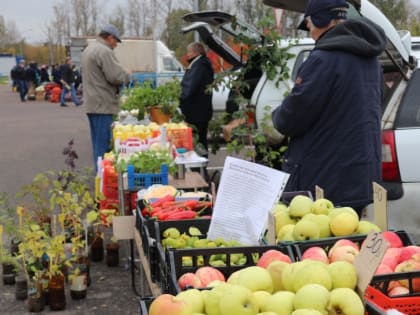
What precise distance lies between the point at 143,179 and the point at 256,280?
295cm

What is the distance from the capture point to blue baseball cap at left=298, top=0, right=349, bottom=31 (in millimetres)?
3414

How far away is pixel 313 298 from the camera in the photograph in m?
1.71

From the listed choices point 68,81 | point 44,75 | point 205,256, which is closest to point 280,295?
point 205,256

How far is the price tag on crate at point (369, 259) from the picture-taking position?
1789 millimetres

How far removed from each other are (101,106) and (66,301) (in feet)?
12.3

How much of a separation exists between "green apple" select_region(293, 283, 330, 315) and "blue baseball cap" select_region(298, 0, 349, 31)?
80.2 inches

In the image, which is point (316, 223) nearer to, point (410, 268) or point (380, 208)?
point (380, 208)

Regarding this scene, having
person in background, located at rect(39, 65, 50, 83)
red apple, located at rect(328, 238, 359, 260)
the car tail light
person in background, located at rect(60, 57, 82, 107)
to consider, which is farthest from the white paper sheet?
person in background, located at rect(39, 65, 50, 83)

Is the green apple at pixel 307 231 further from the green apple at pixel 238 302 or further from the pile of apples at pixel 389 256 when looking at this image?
the green apple at pixel 238 302

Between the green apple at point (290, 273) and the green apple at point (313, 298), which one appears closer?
the green apple at point (313, 298)

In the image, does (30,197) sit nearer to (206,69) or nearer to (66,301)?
(206,69)

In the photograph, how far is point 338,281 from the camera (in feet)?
6.13

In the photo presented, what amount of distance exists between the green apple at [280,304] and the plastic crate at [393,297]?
236 millimetres

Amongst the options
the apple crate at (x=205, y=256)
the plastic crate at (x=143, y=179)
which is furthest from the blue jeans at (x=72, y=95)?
the apple crate at (x=205, y=256)
